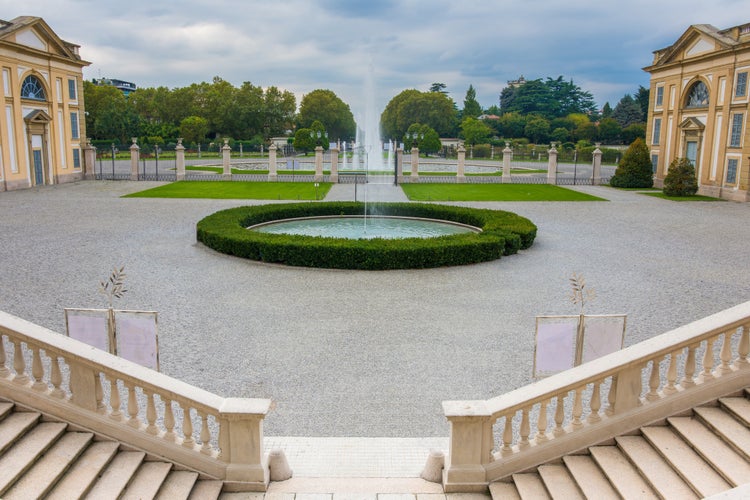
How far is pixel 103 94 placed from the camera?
273ft

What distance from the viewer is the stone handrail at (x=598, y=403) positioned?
265 inches

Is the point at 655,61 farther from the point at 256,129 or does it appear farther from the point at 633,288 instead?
the point at 256,129

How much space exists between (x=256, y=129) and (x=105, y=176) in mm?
45971

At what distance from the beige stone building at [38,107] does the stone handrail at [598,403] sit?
3528cm

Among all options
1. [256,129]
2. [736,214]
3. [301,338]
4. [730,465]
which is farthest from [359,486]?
[256,129]

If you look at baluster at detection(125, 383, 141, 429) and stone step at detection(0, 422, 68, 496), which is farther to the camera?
baluster at detection(125, 383, 141, 429)

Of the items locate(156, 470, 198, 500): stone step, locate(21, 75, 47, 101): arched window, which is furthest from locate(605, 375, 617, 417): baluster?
locate(21, 75, 47, 101): arched window

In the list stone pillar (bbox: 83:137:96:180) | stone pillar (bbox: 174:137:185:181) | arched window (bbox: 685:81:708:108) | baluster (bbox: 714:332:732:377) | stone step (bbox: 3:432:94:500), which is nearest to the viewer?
stone step (bbox: 3:432:94:500)

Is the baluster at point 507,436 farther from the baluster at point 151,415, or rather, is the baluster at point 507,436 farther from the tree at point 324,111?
the tree at point 324,111

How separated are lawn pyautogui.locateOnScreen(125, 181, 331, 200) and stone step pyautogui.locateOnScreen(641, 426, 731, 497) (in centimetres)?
2791

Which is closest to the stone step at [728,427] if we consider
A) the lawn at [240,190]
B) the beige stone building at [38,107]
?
the lawn at [240,190]

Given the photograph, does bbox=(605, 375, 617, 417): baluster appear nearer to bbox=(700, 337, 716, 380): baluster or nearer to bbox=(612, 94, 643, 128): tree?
bbox=(700, 337, 716, 380): baluster

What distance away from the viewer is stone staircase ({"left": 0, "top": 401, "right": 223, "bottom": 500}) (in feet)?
Result: 18.9

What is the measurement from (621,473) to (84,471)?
530 cm
